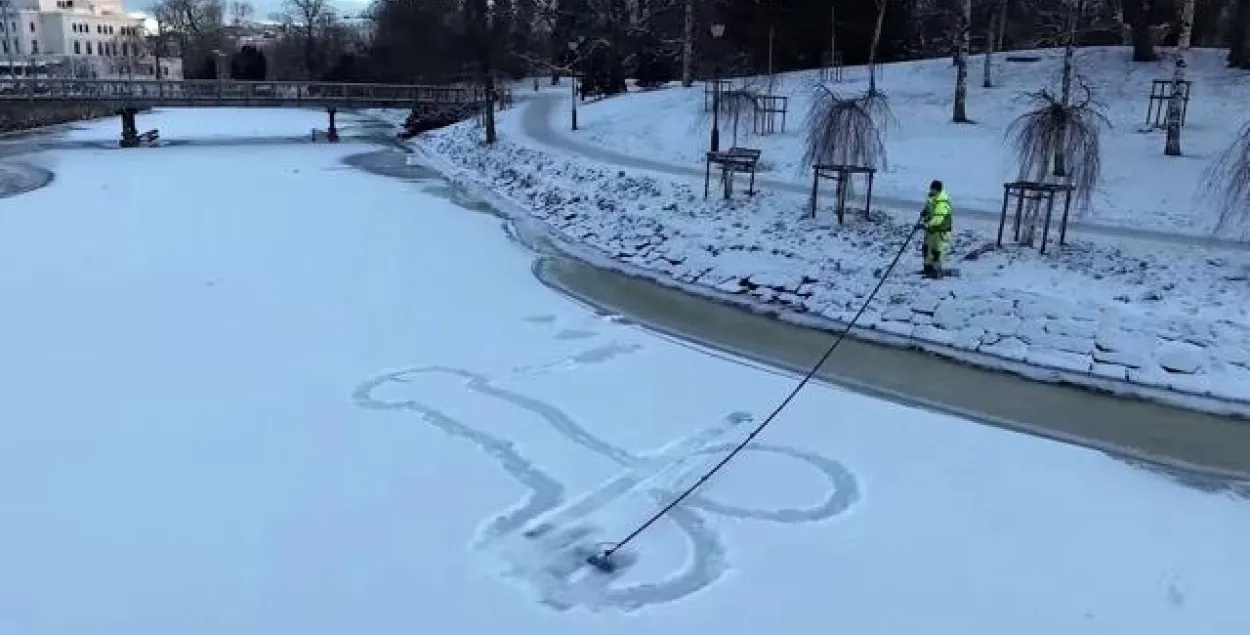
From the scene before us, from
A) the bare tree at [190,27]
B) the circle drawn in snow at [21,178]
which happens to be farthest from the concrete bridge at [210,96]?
the bare tree at [190,27]

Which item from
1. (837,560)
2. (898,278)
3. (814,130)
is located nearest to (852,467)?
(837,560)

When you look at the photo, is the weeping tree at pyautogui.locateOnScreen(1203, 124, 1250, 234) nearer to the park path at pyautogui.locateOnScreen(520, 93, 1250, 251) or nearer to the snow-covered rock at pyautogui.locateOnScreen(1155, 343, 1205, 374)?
the park path at pyautogui.locateOnScreen(520, 93, 1250, 251)

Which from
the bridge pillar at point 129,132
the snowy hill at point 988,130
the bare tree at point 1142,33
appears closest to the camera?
the snowy hill at point 988,130

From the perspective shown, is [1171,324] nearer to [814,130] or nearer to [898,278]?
[898,278]

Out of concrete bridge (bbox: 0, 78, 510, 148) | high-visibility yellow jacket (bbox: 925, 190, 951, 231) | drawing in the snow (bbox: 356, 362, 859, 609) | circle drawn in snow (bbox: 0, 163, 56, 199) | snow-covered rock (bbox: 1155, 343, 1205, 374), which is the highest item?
concrete bridge (bbox: 0, 78, 510, 148)

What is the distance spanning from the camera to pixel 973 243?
1530cm

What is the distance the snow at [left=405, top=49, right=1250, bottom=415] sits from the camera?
12.3 m

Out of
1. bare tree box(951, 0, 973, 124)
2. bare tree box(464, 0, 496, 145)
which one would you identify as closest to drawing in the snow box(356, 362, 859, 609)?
bare tree box(951, 0, 973, 124)

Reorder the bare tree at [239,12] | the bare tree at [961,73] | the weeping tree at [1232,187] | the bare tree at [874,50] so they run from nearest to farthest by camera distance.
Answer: the weeping tree at [1232,187], the bare tree at [961,73], the bare tree at [874,50], the bare tree at [239,12]

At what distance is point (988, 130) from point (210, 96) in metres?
37.9

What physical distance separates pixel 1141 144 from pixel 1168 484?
1478cm

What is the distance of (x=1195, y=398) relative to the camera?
1131 centimetres

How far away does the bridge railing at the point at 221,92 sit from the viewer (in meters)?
45.3

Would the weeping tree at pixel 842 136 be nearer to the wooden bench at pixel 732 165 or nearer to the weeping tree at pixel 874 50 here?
the wooden bench at pixel 732 165
